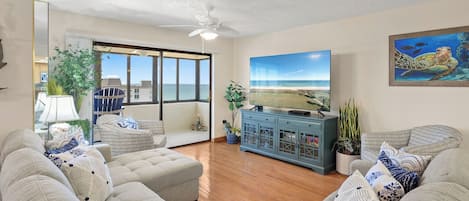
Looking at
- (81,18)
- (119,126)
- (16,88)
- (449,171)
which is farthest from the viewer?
(81,18)

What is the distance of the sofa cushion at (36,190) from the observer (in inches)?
41.4

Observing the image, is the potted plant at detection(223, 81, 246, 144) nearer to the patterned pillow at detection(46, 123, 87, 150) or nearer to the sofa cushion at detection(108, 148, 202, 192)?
the sofa cushion at detection(108, 148, 202, 192)

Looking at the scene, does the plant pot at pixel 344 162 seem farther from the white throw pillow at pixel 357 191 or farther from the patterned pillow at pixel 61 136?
the patterned pillow at pixel 61 136

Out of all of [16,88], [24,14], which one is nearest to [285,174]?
[16,88]

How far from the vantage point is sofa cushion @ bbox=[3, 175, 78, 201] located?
3.45 feet

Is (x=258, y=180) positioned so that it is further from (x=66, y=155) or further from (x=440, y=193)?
(x=440, y=193)

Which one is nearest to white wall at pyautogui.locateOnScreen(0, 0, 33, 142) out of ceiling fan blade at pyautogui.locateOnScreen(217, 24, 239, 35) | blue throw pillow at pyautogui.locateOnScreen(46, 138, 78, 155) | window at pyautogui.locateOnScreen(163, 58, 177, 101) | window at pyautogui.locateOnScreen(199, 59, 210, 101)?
blue throw pillow at pyautogui.locateOnScreen(46, 138, 78, 155)

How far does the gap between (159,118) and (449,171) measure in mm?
4802

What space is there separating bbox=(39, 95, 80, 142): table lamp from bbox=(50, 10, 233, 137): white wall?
1.20 metres

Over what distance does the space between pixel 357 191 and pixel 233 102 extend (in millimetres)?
4481

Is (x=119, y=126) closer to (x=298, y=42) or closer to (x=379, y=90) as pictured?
(x=298, y=42)

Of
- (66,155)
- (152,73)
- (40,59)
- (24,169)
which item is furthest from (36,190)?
(152,73)

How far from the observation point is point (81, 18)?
395 centimetres

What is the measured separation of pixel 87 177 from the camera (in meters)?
1.75
